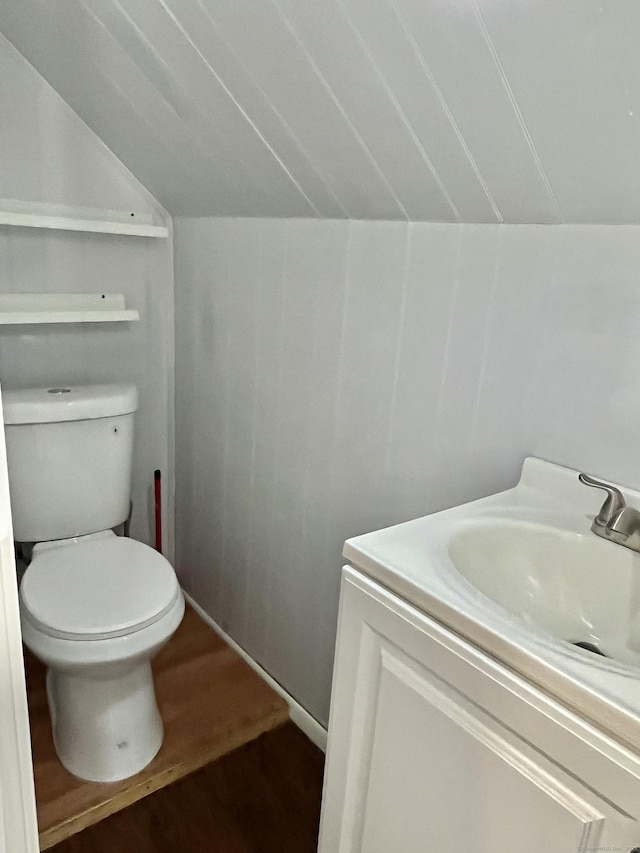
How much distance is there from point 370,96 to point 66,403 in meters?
1.11

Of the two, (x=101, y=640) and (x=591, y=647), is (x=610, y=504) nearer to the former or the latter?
(x=591, y=647)

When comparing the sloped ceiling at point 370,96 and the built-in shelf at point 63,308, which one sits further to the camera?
the built-in shelf at point 63,308

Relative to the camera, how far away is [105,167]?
6.36 ft

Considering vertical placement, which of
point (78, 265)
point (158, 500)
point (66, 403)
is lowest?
point (158, 500)

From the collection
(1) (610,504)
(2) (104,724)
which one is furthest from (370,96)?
(2) (104,724)

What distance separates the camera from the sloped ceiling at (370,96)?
0.89 m

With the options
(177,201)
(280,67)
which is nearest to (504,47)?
(280,67)

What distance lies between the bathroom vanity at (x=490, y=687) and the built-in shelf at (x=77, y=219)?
1282mm

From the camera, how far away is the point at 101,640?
145 centimetres

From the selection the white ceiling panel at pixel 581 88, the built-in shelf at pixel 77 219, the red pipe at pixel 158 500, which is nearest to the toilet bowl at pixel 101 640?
the red pipe at pixel 158 500

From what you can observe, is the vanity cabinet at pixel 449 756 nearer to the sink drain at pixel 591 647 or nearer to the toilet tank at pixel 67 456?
the sink drain at pixel 591 647

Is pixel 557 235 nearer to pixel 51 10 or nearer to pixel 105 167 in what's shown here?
pixel 51 10

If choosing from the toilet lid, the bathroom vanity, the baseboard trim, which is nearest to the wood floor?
the baseboard trim

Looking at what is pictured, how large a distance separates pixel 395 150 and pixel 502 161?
223mm
